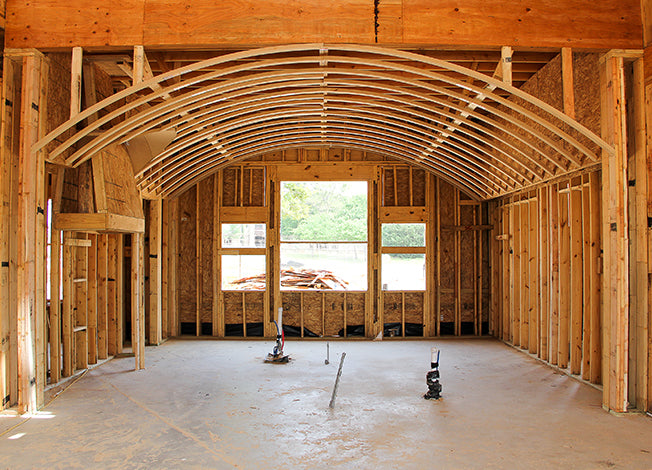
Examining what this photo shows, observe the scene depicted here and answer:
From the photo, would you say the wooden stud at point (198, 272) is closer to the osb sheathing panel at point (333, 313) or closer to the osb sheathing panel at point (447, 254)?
the osb sheathing panel at point (333, 313)

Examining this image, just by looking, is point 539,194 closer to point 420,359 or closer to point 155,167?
point 420,359

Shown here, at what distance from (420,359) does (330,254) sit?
366 inches

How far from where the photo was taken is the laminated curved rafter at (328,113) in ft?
17.8

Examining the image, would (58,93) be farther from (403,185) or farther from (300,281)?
(403,185)

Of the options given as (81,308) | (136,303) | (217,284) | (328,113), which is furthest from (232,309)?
(328,113)

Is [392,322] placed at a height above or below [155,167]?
below

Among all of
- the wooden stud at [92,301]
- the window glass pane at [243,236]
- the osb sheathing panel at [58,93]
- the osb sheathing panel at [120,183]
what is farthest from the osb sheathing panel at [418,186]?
the osb sheathing panel at [58,93]

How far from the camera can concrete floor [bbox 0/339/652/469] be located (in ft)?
13.8

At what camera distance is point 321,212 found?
876 inches

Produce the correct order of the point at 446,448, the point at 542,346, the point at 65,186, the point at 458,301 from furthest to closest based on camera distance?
the point at 458,301, the point at 542,346, the point at 65,186, the point at 446,448

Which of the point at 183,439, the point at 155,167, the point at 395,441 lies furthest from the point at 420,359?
the point at 155,167

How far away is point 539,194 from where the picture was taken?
26.6ft

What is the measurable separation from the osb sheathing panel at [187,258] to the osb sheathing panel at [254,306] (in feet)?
4.03

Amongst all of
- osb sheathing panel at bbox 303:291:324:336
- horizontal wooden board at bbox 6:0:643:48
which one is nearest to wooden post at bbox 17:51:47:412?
horizontal wooden board at bbox 6:0:643:48
